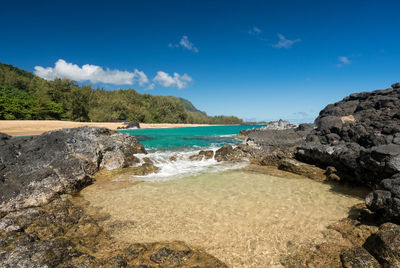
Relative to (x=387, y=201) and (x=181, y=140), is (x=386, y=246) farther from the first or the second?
(x=181, y=140)

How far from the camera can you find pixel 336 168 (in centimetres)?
1038

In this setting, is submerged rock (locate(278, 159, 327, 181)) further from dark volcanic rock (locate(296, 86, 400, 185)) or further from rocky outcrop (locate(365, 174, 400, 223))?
rocky outcrop (locate(365, 174, 400, 223))

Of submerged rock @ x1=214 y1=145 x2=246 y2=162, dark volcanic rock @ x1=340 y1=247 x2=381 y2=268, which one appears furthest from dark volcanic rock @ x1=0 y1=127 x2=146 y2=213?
dark volcanic rock @ x1=340 y1=247 x2=381 y2=268

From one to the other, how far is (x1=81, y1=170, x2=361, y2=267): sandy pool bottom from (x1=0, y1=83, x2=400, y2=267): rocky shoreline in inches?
16.8

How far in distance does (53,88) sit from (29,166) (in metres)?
78.0

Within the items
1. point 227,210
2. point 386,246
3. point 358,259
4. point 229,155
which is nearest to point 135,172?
point 227,210

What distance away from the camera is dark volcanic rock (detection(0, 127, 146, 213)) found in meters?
7.02

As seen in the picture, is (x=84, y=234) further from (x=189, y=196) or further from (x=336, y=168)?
(x=336, y=168)

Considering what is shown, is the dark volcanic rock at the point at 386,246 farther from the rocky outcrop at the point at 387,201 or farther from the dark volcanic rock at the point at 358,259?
the rocky outcrop at the point at 387,201

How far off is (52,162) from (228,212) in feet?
27.6

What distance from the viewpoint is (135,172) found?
1141cm

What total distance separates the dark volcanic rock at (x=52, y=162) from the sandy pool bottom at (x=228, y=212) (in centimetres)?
121

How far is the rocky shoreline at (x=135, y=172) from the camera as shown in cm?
396

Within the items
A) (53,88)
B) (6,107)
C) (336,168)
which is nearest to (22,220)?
(336,168)
